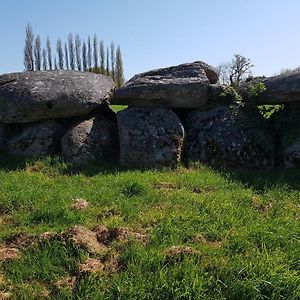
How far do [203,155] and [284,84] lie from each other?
2.63 metres

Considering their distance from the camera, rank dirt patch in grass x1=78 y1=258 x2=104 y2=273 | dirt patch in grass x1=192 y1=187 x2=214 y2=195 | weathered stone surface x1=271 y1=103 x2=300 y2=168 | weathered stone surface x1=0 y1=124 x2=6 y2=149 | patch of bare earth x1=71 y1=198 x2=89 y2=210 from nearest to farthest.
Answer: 1. dirt patch in grass x1=78 y1=258 x2=104 y2=273
2. patch of bare earth x1=71 y1=198 x2=89 y2=210
3. dirt patch in grass x1=192 y1=187 x2=214 y2=195
4. weathered stone surface x1=271 y1=103 x2=300 y2=168
5. weathered stone surface x1=0 y1=124 x2=6 y2=149

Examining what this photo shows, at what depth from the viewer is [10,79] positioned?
35.3ft

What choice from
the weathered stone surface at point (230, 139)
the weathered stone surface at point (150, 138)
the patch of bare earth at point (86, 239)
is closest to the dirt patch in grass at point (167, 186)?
the weathered stone surface at point (150, 138)

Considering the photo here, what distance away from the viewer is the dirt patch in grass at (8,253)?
17.1ft

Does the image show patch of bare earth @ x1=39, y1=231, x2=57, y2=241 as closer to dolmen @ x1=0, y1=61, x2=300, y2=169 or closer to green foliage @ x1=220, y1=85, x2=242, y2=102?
dolmen @ x1=0, y1=61, x2=300, y2=169

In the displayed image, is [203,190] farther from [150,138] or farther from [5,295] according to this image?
[5,295]

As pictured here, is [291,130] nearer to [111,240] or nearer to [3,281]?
[111,240]

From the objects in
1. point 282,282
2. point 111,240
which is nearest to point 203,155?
point 111,240

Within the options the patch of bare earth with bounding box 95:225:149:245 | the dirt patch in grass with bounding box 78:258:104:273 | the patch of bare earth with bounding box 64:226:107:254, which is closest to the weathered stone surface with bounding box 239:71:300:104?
the patch of bare earth with bounding box 95:225:149:245

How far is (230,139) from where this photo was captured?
977 cm

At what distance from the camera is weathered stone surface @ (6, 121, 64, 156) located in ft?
33.4

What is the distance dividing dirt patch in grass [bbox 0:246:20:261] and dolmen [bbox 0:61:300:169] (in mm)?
4170

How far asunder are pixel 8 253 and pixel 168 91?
6.20m

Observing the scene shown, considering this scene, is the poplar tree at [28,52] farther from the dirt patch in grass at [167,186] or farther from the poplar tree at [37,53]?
the dirt patch in grass at [167,186]
